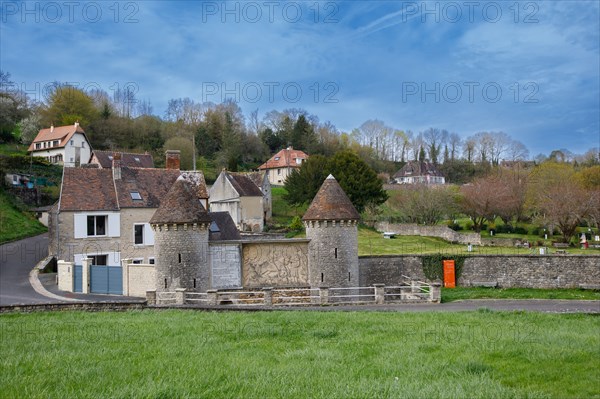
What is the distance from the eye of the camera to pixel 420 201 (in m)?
55.3

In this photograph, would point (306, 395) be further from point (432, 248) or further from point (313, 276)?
point (432, 248)

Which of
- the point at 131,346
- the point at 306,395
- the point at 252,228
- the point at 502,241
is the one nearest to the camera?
the point at 306,395

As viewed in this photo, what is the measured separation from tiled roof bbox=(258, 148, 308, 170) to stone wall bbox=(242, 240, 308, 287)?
50535mm

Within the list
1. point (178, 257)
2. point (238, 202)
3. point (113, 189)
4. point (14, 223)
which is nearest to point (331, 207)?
point (178, 257)

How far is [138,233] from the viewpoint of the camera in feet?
110

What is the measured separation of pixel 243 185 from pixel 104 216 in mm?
21344

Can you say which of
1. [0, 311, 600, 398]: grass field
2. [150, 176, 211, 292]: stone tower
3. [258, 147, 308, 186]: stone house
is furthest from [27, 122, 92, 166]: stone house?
[0, 311, 600, 398]: grass field

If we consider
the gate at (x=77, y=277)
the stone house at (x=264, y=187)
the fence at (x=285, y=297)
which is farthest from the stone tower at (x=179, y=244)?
the stone house at (x=264, y=187)

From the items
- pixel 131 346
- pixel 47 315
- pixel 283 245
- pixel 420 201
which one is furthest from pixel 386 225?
pixel 131 346

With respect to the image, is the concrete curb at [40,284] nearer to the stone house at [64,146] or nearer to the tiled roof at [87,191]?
the tiled roof at [87,191]

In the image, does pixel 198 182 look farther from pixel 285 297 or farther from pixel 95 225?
pixel 285 297

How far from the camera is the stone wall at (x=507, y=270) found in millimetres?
27625

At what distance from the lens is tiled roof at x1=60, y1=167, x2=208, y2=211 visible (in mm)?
32250

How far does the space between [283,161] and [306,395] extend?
70.9 meters
